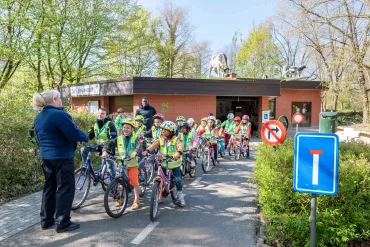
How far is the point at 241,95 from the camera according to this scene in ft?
62.8

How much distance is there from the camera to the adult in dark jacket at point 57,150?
13.8ft

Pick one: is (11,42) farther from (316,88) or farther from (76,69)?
(316,88)

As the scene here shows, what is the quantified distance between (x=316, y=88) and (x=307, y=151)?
29.2 m

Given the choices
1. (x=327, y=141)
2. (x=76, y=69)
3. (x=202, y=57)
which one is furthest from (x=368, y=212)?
(x=202, y=57)

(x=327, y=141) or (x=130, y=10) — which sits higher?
(x=130, y=10)

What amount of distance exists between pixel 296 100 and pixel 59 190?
1107 inches

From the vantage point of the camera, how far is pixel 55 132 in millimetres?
4246

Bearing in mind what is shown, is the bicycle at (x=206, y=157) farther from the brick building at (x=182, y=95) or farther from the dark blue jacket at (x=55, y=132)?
the brick building at (x=182, y=95)

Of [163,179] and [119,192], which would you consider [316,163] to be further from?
[119,192]

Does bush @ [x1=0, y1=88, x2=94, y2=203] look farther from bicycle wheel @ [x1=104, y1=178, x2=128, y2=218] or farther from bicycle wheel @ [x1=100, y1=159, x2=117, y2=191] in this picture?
bicycle wheel @ [x1=104, y1=178, x2=128, y2=218]

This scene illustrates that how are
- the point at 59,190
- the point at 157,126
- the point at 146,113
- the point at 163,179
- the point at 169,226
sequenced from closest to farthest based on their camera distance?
1. the point at 59,190
2. the point at 169,226
3. the point at 163,179
4. the point at 157,126
5. the point at 146,113

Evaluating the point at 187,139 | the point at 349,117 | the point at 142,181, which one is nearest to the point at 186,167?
the point at 187,139

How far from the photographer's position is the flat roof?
1697 cm

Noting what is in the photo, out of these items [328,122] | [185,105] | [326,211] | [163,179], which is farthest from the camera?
[185,105]
